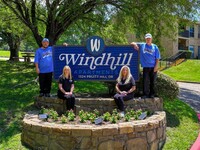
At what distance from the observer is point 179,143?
22.3 feet

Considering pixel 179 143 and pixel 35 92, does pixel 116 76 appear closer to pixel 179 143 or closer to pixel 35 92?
pixel 179 143

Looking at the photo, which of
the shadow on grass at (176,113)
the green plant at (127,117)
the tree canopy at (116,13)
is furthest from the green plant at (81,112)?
the tree canopy at (116,13)

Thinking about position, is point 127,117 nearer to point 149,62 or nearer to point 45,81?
point 149,62

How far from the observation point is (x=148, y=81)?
7.86m

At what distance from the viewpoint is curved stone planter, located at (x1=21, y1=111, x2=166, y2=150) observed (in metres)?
5.59

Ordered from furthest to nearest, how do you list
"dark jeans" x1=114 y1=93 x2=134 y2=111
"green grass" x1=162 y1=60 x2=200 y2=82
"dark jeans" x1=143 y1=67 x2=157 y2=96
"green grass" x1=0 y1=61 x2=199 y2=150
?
1. "green grass" x1=162 y1=60 x2=200 y2=82
2. "dark jeans" x1=143 y1=67 x2=157 y2=96
3. "dark jeans" x1=114 y1=93 x2=134 y2=111
4. "green grass" x1=0 y1=61 x2=199 y2=150

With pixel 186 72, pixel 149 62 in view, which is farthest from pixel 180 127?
pixel 186 72

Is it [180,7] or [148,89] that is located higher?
[180,7]

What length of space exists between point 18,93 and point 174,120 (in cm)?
486

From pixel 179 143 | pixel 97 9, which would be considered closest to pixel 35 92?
pixel 179 143

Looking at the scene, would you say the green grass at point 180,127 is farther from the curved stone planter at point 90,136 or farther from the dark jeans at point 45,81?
the dark jeans at point 45,81

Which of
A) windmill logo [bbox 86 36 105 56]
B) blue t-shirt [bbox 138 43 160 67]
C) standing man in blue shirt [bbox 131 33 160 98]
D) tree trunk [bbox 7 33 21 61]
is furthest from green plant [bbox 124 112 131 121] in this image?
tree trunk [bbox 7 33 21 61]

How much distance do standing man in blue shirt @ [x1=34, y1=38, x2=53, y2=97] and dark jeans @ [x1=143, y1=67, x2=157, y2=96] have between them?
2399 millimetres

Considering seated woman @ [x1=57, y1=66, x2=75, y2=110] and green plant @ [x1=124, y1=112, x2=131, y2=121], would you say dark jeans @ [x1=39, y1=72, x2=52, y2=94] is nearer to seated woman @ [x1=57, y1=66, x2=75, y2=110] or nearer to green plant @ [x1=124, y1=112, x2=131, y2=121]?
seated woman @ [x1=57, y1=66, x2=75, y2=110]
